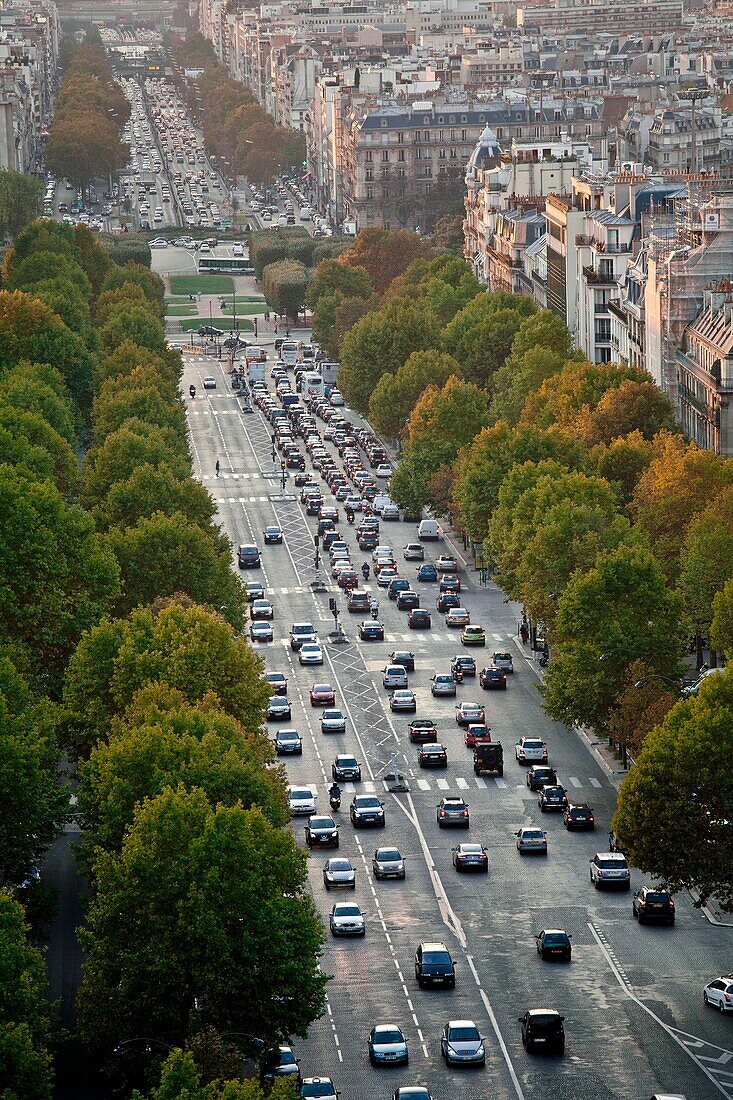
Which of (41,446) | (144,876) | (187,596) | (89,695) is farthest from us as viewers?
(41,446)

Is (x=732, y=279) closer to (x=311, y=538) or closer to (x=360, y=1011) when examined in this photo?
(x=311, y=538)

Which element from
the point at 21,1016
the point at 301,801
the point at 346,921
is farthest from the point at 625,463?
the point at 21,1016

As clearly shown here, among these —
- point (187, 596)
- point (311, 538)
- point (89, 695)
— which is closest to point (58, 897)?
point (89, 695)

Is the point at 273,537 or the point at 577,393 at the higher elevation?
the point at 577,393

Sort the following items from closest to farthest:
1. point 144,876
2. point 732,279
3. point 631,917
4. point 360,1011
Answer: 1. point 144,876
2. point 360,1011
3. point 631,917
4. point 732,279

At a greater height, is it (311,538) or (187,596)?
(187,596)

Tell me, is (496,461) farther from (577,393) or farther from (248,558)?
(248,558)
